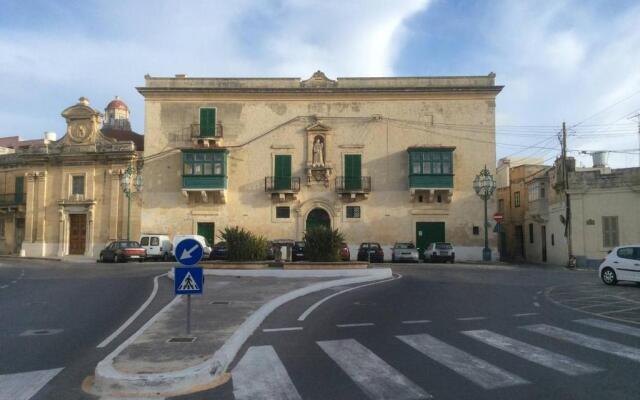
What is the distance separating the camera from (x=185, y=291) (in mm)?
7926

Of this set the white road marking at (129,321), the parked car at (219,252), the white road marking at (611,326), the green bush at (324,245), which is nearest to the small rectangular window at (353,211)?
the parked car at (219,252)

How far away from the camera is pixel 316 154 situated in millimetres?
37844

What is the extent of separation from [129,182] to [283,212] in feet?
37.3

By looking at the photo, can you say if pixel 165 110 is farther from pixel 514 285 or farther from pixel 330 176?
pixel 514 285

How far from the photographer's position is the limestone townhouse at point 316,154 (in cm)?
3731

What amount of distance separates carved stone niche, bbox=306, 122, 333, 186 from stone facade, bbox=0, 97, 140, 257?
43.9ft

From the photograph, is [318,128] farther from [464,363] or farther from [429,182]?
[464,363]

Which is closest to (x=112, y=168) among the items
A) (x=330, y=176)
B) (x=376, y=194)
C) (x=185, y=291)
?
(x=330, y=176)

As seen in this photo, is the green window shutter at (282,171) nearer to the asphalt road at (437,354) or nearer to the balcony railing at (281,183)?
the balcony railing at (281,183)

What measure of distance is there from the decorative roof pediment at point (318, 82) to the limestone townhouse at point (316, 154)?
0.07m

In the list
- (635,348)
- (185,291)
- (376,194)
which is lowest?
(635,348)

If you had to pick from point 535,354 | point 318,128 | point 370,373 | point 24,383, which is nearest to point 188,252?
point 24,383

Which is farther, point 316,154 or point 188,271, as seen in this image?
point 316,154

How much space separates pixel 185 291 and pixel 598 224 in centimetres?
2970
